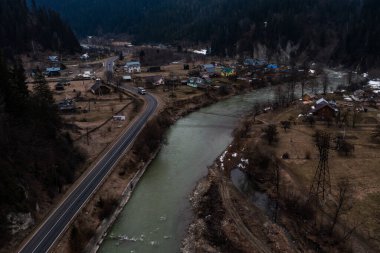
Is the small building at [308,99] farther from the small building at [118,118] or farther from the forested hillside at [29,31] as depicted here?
the forested hillside at [29,31]

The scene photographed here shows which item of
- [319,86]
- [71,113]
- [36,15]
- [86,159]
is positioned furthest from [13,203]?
[36,15]

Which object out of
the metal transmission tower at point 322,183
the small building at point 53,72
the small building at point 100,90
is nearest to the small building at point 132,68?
the small building at point 53,72

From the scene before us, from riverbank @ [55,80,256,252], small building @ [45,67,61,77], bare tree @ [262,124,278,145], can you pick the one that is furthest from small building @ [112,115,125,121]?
small building @ [45,67,61,77]

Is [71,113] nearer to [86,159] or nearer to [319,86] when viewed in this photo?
[86,159]

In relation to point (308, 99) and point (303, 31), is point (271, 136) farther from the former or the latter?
point (303, 31)

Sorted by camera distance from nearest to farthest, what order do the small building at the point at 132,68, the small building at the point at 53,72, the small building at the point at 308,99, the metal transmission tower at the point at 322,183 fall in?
the metal transmission tower at the point at 322,183
the small building at the point at 308,99
the small building at the point at 53,72
the small building at the point at 132,68

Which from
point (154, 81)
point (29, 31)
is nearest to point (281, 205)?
point (154, 81)
